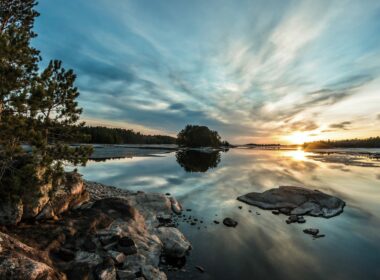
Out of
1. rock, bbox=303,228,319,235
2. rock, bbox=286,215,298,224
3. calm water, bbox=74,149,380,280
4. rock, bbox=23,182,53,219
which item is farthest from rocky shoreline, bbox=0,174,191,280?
rock, bbox=286,215,298,224

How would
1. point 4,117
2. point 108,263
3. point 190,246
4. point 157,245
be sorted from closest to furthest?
point 108,263 → point 4,117 → point 157,245 → point 190,246

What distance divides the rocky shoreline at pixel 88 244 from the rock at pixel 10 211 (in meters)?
0.31

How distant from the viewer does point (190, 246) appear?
46.6 feet

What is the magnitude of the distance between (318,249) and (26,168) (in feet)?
55.2

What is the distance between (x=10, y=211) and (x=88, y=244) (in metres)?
3.87

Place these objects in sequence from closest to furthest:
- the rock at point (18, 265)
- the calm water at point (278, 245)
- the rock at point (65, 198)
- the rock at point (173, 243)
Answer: the rock at point (18, 265), the calm water at point (278, 245), the rock at point (65, 198), the rock at point (173, 243)

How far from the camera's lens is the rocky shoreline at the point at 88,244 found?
26.3 feet

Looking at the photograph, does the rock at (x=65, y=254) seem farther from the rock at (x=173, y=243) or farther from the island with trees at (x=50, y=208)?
the rock at (x=173, y=243)

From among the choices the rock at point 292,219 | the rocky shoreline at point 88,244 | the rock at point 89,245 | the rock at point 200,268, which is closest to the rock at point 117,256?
the rocky shoreline at point 88,244

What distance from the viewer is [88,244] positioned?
11102 mm

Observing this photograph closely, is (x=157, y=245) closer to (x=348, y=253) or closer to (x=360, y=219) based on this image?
(x=348, y=253)

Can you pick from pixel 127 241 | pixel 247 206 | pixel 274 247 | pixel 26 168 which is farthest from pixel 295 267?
pixel 26 168

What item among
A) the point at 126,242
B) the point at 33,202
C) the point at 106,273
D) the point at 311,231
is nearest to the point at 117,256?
the point at 126,242

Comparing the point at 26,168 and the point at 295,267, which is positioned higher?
the point at 26,168
